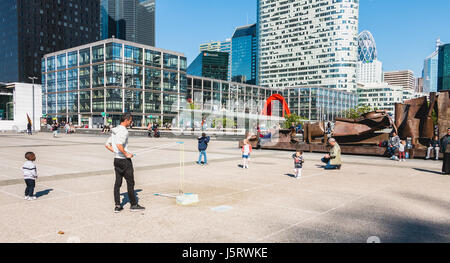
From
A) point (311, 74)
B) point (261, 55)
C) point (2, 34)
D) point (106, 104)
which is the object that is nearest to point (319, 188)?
point (106, 104)

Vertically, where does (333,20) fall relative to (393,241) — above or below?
above

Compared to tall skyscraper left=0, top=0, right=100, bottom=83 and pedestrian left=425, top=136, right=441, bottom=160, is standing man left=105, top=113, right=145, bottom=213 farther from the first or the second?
tall skyscraper left=0, top=0, right=100, bottom=83

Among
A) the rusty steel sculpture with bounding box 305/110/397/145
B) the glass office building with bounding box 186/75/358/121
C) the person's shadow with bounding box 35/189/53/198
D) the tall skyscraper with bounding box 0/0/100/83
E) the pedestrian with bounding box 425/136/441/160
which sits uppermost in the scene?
the tall skyscraper with bounding box 0/0/100/83

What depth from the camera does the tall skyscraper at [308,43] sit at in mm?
153875

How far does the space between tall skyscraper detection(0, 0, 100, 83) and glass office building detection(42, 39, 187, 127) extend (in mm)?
30266

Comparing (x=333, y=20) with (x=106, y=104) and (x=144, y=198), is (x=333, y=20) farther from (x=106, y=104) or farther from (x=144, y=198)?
(x=144, y=198)

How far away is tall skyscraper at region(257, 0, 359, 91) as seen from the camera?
505 ft

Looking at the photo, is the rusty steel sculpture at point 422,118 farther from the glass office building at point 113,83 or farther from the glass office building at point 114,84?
the glass office building at point 113,83

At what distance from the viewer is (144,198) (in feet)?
24.0

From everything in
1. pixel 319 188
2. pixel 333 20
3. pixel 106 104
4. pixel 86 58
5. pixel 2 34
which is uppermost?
pixel 333 20

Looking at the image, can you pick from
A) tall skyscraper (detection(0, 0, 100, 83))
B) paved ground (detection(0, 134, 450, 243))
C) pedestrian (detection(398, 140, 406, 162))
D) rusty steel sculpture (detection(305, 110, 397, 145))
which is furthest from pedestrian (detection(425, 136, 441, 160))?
tall skyscraper (detection(0, 0, 100, 83))

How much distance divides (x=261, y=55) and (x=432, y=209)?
605ft

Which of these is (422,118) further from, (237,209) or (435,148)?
(237,209)

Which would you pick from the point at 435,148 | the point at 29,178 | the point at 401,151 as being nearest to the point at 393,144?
the point at 401,151
